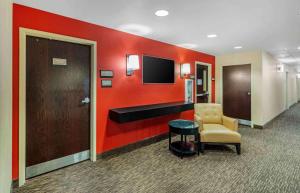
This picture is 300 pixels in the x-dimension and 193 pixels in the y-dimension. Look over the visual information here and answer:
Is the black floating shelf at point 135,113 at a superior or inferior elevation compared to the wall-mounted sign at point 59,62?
inferior

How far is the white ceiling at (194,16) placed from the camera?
7.00 feet

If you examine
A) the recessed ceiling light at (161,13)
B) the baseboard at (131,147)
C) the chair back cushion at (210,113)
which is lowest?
the baseboard at (131,147)

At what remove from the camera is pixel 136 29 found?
3086 mm

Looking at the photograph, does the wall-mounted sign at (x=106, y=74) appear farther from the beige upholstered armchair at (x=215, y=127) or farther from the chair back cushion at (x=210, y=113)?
the chair back cushion at (x=210, y=113)

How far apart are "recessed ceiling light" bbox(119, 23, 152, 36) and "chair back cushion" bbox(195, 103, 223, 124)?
1950mm

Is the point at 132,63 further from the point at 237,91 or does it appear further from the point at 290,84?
the point at 290,84

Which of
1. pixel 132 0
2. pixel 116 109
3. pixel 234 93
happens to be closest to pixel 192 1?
pixel 132 0

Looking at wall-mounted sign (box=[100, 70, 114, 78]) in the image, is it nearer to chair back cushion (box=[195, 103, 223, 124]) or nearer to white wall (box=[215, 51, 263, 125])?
chair back cushion (box=[195, 103, 223, 124])

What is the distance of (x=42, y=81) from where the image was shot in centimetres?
237

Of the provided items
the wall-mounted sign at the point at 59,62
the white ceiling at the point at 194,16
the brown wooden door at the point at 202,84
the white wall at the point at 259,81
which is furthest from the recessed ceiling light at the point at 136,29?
the white wall at the point at 259,81

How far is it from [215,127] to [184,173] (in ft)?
4.43

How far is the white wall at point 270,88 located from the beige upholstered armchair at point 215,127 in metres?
2.06

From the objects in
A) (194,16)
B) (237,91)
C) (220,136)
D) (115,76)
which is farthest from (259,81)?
(115,76)

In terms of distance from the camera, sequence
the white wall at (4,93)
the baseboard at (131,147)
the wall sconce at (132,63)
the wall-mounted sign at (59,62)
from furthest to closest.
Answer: the wall sconce at (132,63) < the baseboard at (131,147) < the wall-mounted sign at (59,62) < the white wall at (4,93)
